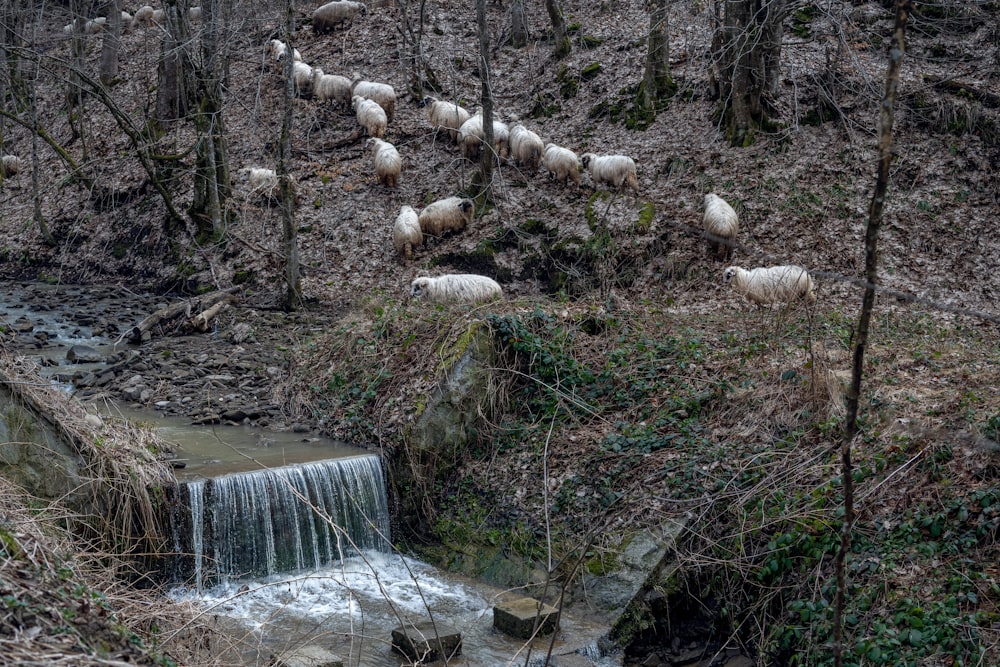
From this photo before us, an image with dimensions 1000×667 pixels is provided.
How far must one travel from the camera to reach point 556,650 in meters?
6.88

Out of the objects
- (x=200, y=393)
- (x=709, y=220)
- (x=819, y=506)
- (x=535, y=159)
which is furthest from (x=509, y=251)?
(x=819, y=506)

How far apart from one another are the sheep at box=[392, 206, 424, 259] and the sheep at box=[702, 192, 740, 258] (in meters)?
5.69

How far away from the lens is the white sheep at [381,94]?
20.1m

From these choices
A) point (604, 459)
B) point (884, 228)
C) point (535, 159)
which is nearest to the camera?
point (604, 459)

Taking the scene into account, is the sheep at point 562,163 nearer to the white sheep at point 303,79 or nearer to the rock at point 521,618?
the white sheep at point 303,79

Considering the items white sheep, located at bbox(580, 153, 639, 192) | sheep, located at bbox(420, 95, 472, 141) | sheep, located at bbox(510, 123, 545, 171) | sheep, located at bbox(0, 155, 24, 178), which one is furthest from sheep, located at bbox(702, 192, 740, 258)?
sheep, located at bbox(0, 155, 24, 178)

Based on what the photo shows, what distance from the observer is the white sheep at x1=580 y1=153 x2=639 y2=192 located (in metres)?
15.6

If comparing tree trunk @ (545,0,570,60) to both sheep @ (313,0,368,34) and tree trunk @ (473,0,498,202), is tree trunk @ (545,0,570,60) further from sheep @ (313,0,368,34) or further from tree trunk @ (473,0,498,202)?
sheep @ (313,0,368,34)

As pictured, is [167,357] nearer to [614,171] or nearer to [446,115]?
[614,171]

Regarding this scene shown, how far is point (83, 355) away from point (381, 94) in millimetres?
10448

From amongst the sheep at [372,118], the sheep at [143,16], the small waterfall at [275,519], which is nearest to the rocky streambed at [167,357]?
the small waterfall at [275,519]

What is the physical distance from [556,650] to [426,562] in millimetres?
2399

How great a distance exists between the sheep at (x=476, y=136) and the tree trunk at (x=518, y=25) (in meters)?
6.23

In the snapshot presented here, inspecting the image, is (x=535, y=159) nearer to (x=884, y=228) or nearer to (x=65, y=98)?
(x=884, y=228)
